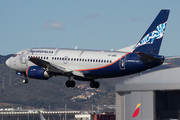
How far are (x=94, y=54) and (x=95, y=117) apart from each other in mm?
79831

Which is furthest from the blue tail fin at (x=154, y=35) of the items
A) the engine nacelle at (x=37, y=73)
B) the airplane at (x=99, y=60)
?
the engine nacelle at (x=37, y=73)

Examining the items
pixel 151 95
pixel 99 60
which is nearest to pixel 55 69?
pixel 99 60

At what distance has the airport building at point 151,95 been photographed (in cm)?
6856

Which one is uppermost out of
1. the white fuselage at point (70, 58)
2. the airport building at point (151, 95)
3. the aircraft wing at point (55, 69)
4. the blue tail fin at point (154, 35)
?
the blue tail fin at point (154, 35)

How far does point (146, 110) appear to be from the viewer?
236 ft

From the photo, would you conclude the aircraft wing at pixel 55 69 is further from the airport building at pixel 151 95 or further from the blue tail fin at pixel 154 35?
the airport building at pixel 151 95

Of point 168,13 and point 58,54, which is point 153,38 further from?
point 58,54

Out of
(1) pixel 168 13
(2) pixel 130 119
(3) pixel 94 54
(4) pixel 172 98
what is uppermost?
(1) pixel 168 13

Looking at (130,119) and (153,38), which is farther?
(130,119)

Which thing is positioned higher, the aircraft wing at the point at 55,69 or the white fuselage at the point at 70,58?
the white fuselage at the point at 70,58

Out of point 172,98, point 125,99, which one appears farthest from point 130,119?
point 172,98

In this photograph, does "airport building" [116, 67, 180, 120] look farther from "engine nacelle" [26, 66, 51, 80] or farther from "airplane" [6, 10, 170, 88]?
"engine nacelle" [26, 66, 51, 80]

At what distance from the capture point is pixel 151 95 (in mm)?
71062

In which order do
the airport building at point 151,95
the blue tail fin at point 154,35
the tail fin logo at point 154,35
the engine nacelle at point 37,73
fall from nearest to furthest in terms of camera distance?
1. the blue tail fin at point 154,35
2. the tail fin logo at point 154,35
3. the engine nacelle at point 37,73
4. the airport building at point 151,95
